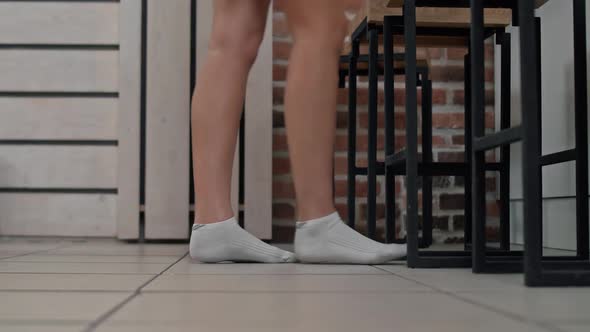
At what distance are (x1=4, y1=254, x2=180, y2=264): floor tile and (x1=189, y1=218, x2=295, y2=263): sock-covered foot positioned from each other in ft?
0.42

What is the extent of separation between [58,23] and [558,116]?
189cm

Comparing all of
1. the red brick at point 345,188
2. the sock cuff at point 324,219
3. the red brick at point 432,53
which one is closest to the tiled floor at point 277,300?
the sock cuff at point 324,219

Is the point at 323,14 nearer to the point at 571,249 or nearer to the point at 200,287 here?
the point at 200,287

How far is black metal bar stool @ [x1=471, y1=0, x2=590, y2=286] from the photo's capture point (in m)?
1.11

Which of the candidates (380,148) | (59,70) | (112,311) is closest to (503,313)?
(112,311)

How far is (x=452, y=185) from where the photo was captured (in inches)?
107

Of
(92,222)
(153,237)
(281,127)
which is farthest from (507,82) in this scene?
(92,222)

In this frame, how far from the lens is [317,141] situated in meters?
1.56

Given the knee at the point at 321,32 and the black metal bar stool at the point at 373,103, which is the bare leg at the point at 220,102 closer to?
the knee at the point at 321,32

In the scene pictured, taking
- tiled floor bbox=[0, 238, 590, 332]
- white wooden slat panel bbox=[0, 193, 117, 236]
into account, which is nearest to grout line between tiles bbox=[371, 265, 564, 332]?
tiled floor bbox=[0, 238, 590, 332]

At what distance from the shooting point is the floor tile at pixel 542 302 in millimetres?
818

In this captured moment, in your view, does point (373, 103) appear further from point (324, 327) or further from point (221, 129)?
point (324, 327)

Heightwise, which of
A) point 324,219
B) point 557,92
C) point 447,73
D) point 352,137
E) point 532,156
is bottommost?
point 324,219

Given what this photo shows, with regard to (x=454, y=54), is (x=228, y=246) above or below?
below
